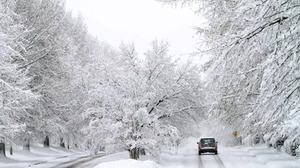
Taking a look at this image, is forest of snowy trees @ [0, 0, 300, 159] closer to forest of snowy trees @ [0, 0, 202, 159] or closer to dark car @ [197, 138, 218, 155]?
forest of snowy trees @ [0, 0, 202, 159]

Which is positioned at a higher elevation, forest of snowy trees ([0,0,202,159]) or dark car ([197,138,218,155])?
forest of snowy trees ([0,0,202,159])

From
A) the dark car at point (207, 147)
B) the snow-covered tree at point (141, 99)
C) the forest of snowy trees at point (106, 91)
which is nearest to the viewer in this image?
the forest of snowy trees at point (106, 91)

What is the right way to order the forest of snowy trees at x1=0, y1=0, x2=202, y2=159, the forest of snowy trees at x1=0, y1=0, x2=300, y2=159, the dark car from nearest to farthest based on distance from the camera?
the forest of snowy trees at x1=0, y1=0, x2=300, y2=159
the forest of snowy trees at x1=0, y1=0, x2=202, y2=159
the dark car

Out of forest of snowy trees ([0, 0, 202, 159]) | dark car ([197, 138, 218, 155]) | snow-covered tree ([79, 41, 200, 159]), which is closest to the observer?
snow-covered tree ([79, 41, 200, 159])

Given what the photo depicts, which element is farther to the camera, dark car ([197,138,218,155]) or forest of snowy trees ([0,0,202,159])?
dark car ([197,138,218,155])

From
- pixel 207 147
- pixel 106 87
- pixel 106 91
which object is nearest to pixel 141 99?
pixel 106 91

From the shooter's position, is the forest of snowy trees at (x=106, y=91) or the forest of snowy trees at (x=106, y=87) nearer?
the forest of snowy trees at (x=106, y=91)

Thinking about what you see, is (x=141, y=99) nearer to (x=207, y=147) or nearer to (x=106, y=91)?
(x=106, y=91)

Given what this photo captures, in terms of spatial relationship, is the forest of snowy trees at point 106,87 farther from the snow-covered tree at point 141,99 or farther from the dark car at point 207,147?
the dark car at point 207,147

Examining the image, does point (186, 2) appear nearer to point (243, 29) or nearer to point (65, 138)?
point (243, 29)

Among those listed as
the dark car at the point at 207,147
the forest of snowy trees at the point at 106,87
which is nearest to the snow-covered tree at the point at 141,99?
the forest of snowy trees at the point at 106,87

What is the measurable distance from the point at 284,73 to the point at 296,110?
0.73 metres

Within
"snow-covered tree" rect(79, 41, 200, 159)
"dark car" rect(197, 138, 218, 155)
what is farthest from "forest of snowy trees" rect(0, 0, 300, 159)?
"dark car" rect(197, 138, 218, 155)

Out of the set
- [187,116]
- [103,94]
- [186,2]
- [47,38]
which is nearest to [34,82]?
[47,38]
